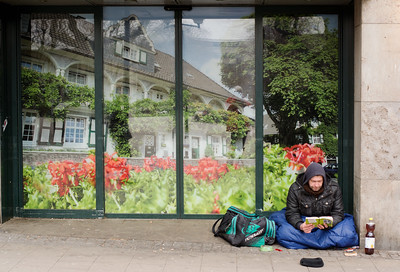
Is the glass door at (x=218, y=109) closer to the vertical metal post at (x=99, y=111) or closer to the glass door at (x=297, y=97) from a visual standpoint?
the glass door at (x=297, y=97)

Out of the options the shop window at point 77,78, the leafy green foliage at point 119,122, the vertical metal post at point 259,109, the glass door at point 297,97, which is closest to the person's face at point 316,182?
the glass door at point 297,97

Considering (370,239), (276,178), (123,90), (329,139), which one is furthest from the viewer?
(123,90)

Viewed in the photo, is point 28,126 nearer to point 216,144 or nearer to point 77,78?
point 77,78

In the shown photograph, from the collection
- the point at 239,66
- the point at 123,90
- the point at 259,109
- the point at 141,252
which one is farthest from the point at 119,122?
the point at 141,252

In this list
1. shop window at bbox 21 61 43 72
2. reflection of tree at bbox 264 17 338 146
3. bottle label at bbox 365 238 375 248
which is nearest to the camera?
bottle label at bbox 365 238 375 248

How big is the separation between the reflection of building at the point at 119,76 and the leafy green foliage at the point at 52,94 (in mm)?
82

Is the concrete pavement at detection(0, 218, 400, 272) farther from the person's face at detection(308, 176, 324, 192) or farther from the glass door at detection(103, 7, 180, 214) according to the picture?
the person's face at detection(308, 176, 324, 192)

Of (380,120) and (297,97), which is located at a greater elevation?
(297,97)

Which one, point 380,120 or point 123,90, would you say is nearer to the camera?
point 380,120

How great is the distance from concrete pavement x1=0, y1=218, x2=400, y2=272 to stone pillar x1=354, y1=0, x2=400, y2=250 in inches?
20.4

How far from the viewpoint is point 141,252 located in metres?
6.55

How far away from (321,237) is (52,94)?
15.5 feet

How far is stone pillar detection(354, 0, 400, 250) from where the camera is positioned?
654 cm

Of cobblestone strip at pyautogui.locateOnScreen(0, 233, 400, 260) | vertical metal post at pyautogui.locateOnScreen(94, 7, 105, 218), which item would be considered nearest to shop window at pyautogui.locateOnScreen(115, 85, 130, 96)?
vertical metal post at pyautogui.locateOnScreen(94, 7, 105, 218)
